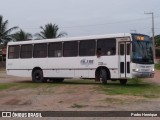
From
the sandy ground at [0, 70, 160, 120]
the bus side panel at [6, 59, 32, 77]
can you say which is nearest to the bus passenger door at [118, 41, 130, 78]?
the sandy ground at [0, 70, 160, 120]

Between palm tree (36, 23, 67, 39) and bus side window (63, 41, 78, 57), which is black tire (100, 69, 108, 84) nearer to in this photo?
bus side window (63, 41, 78, 57)

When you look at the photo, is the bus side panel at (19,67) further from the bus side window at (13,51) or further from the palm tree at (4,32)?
the palm tree at (4,32)

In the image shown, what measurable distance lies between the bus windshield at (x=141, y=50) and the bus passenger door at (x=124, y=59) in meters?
0.34

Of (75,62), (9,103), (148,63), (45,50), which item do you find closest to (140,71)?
(148,63)

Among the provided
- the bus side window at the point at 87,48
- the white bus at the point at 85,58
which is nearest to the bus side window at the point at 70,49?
the white bus at the point at 85,58

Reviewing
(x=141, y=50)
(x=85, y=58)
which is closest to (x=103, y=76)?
(x=85, y=58)

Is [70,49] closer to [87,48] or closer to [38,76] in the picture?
[87,48]

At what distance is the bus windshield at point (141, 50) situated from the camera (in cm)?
2403

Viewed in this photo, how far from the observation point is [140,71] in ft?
78.7

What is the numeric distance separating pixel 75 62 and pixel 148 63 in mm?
4441

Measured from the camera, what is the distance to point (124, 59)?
2427 cm

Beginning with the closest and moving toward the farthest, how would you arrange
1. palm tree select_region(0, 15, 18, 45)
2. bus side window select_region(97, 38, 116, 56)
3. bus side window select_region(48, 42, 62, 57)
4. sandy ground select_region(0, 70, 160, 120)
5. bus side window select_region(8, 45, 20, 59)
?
sandy ground select_region(0, 70, 160, 120) → bus side window select_region(97, 38, 116, 56) → bus side window select_region(48, 42, 62, 57) → bus side window select_region(8, 45, 20, 59) → palm tree select_region(0, 15, 18, 45)

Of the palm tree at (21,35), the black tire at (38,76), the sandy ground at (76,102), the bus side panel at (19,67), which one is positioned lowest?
the sandy ground at (76,102)

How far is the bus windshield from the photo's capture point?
2403cm
